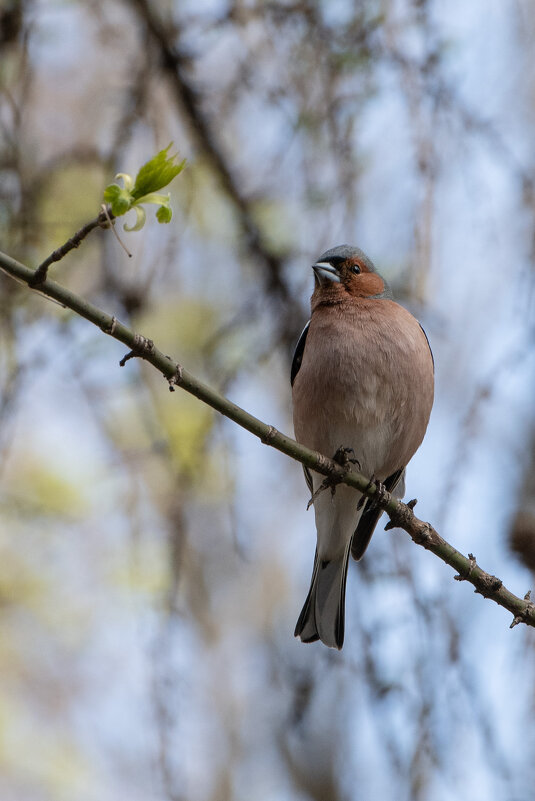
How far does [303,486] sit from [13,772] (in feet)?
11.5

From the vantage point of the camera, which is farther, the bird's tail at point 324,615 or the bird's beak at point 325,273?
the bird's beak at point 325,273

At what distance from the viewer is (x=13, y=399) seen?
4.05m

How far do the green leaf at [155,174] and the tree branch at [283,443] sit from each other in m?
0.34

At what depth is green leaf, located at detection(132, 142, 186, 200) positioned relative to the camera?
92.1 inches

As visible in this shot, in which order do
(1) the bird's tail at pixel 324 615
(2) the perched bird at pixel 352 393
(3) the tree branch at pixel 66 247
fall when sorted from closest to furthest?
(3) the tree branch at pixel 66 247, (2) the perched bird at pixel 352 393, (1) the bird's tail at pixel 324 615

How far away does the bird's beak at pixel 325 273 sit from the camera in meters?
4.86

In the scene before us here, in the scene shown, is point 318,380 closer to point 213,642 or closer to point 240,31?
point 240,31

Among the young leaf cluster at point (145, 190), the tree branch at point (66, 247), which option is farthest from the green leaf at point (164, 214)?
the tree branch at point (66, 247)

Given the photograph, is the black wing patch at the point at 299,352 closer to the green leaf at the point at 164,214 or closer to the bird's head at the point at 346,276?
the bird's head at the point at 346,276

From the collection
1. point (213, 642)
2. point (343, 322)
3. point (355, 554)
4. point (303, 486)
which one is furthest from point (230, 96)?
point (213, 642)

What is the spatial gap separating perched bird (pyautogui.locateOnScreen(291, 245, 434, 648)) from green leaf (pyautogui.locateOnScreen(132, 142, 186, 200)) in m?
2.17

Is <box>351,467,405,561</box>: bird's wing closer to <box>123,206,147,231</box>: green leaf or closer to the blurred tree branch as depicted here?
the blurred tree branch

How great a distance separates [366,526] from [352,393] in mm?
938

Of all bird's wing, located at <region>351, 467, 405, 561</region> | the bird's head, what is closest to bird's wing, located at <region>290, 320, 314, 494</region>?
the bird's head
